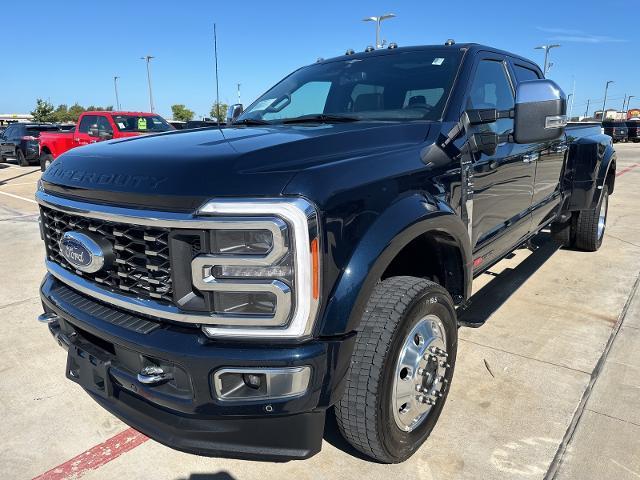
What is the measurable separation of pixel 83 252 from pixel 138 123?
1176 centimetres

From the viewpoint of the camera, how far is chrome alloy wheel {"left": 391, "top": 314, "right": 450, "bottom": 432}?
2.19 m

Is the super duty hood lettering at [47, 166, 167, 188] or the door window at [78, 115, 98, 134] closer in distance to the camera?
the super duty hood lettering at [47, 166, 167, 188]

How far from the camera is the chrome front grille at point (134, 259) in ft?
6.12

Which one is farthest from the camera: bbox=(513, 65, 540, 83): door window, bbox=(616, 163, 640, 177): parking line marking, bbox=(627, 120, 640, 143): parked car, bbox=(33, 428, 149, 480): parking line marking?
bbox=(627, 120, 640, 143): parked car

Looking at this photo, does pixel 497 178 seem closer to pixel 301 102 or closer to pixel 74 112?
pixel 301 102

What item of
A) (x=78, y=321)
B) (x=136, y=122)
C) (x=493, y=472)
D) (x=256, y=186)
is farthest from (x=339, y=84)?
(x=136, y=122)

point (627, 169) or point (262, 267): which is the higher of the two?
point (262, 267)

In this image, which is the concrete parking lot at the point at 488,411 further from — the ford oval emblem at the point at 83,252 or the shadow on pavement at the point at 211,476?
the ford oval emblem at the point at 83,252

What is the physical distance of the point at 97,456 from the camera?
244 cm

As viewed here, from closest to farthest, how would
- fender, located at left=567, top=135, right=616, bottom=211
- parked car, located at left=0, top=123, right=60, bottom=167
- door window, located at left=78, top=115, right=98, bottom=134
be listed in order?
fender, located at left=567, top=135, right=616, bottom=211 → door window, located at left=78, top=115, right=98, bottom=134 → parked car, located at left=0, top=123, right=60, bottom=167

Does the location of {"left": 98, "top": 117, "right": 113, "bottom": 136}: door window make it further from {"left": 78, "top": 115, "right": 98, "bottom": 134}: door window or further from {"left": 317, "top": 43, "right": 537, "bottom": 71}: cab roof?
{"left": 317, "top": 43, "right": 537, "bottom": 71}: cab roof

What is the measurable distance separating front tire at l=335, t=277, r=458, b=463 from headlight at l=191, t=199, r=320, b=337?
15.1 inches

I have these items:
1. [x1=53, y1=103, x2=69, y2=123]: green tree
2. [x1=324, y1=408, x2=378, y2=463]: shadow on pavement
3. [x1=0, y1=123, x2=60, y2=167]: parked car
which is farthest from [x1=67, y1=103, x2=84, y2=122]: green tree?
[x1=324, y1=408, x2=378, y2=463]: shadow on pavement

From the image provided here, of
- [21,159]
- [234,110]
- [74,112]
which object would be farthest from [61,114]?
[234,110]
